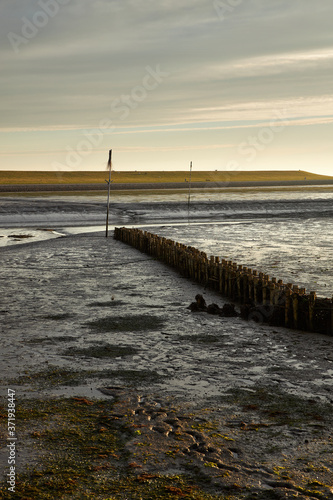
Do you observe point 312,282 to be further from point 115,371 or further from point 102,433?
point 102,433

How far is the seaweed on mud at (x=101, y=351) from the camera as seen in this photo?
39.1 ft

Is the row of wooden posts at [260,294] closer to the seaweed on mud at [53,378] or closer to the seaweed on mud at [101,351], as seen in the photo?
the seaweed on mud at [101,351]

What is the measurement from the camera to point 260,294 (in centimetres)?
1634

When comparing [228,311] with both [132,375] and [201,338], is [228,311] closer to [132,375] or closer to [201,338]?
[201,338]

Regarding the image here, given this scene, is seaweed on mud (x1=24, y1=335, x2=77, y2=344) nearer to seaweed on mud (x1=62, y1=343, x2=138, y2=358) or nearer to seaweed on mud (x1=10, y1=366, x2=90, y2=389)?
seaweed on mud (x1=62, y1=343, x2=138, y2=358)

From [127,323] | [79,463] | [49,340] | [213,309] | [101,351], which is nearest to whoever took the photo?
[79,463]

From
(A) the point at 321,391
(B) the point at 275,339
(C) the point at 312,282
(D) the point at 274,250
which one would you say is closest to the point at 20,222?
(D) the point at 274,250

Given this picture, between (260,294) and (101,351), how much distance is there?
19.1ft

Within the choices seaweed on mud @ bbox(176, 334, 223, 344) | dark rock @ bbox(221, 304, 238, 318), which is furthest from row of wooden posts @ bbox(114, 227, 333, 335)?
seaweed on mud @ bbox(176, 334, 223, 344)

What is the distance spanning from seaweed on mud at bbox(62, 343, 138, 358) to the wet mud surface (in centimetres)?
2

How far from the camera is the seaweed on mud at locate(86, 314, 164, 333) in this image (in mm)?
14062

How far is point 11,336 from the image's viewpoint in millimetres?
13414

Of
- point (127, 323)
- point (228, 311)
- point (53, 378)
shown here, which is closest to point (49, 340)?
point (127, 323)

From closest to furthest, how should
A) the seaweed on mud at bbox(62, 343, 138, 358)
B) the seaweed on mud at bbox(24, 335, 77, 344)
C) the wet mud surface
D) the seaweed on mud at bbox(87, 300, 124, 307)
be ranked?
1. the wet mud surface
2. the seaweed on mud at bbox(62, 343, 138, 358)
3. the seaweed on mud at bbox(24, 335, 77, 344)
4. the seaweed on mud at bbox(87, 300, 124, 307)
